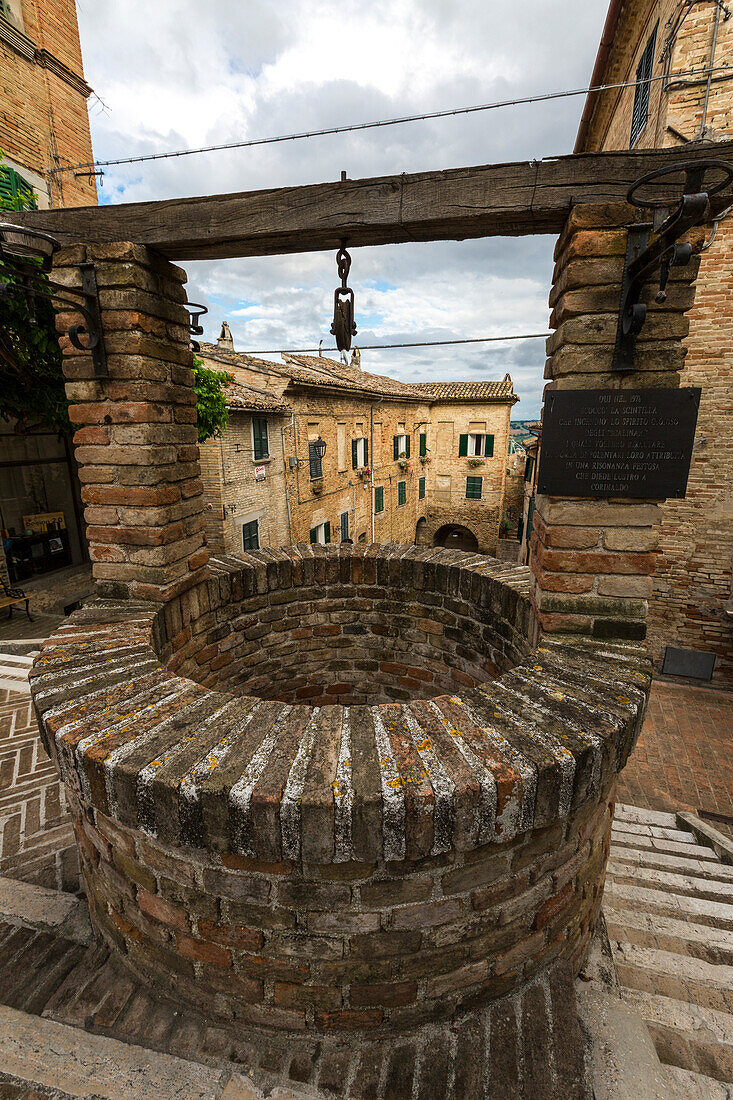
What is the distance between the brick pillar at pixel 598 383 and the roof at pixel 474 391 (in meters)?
21.6

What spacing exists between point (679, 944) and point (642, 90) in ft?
41.0

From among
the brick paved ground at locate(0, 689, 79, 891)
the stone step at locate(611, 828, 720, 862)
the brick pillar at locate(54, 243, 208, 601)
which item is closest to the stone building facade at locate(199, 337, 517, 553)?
the brick paved ground at locate(0, 689, 79, 891)

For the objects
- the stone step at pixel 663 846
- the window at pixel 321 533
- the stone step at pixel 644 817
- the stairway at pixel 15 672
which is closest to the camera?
the stone step at pixel 663 846

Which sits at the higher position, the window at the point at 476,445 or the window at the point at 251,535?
the window at the point at 476,445

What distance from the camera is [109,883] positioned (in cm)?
215

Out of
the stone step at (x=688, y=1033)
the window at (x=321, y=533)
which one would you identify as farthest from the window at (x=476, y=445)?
the stone step at (x=688, y=1033)

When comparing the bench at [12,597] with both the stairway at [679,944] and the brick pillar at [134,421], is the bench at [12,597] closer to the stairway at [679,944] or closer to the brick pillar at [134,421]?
the brick pillar at [134,421]

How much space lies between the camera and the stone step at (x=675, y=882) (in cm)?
370

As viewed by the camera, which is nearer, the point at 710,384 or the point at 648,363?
the point at 648,363

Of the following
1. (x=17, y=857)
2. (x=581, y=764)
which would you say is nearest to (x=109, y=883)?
(x=17, y=857)

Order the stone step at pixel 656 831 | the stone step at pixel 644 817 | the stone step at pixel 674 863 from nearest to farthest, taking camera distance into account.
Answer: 1. the stone step at pixel 674 863
2. the stone step at pixel 656 831
3. the stone step at pixel 644 817

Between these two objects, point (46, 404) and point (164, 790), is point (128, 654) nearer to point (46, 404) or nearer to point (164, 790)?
point (164, 790)

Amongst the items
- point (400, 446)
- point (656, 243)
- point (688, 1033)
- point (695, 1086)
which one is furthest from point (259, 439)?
point (695, 1086)

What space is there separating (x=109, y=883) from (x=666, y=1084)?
8.30 feet
